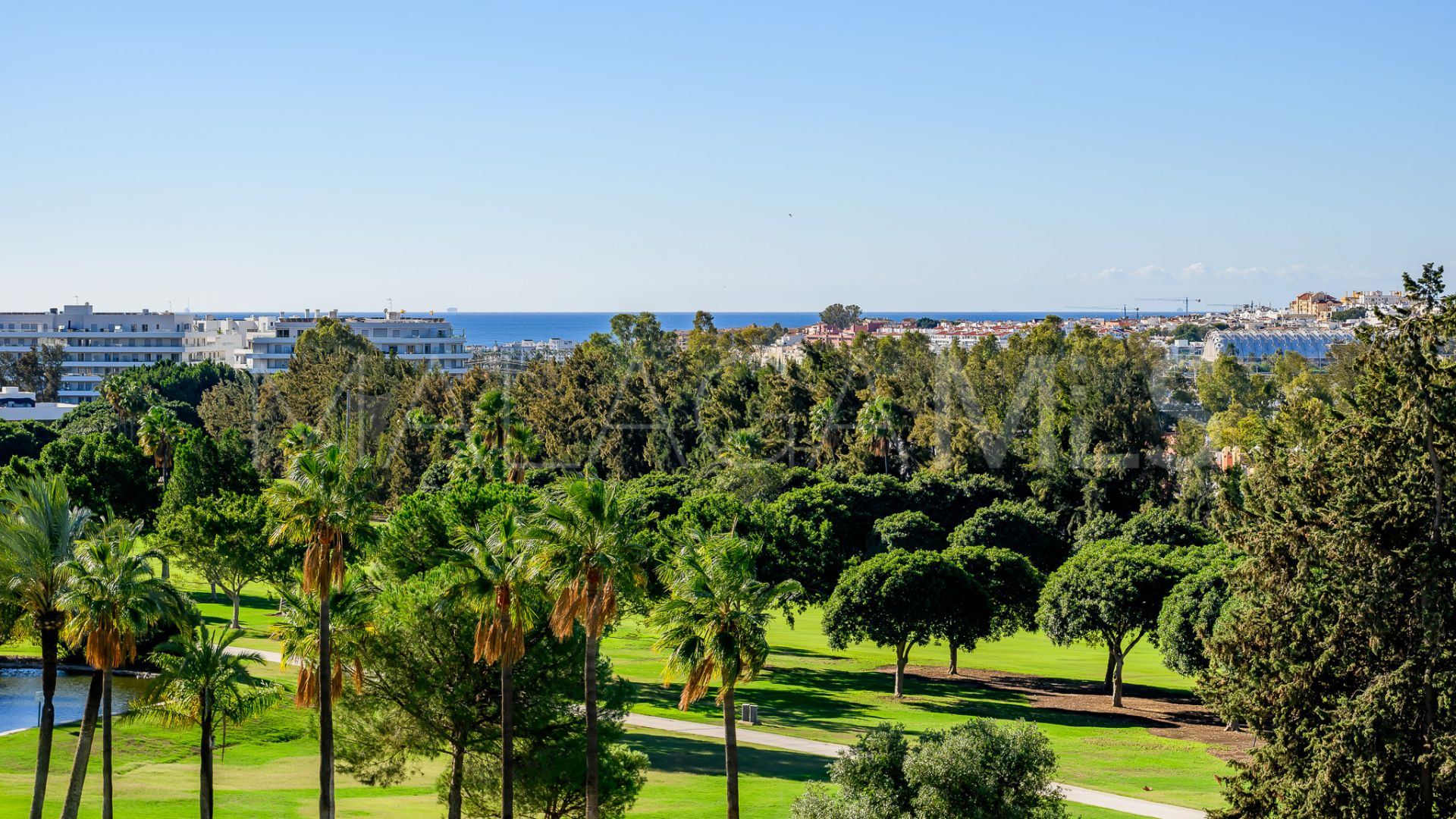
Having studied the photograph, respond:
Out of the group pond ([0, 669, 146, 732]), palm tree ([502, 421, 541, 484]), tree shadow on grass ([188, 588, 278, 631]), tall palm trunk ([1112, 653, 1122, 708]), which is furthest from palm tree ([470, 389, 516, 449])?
tall palm trunk ([1112, 653, 1122, 708])

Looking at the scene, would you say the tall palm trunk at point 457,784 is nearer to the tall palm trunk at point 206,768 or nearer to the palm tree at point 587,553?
the tall palm trunk at point 206,768

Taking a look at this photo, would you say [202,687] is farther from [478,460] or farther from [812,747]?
[478,460]

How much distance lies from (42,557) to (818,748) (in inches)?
1039

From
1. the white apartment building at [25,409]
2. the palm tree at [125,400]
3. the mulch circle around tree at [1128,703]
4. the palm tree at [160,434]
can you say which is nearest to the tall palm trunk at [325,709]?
the mulch circle around tree at [1128,703]

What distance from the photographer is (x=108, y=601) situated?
3059cm

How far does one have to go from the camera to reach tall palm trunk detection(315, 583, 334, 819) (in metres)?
33.6

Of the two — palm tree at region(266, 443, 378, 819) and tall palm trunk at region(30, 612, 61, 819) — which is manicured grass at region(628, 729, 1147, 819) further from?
tall palm trunk at region(30, 612, 61, 819)

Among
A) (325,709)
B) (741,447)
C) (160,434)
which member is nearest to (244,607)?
(160,434)

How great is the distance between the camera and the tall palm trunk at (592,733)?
32.2 metres

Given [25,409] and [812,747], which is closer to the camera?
[812,747]

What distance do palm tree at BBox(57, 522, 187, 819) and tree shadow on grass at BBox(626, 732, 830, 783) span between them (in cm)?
1684

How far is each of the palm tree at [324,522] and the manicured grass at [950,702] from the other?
2063 cm

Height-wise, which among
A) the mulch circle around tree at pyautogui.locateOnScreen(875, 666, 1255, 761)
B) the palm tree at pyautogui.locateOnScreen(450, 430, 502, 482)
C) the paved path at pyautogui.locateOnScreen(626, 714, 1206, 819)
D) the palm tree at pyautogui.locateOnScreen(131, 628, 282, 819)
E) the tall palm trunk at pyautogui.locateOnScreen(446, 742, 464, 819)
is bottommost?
the mulch circle around tree at pyautogui.locateOnScreen(875, 666, 1255, 761)

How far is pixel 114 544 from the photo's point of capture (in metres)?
31.7
